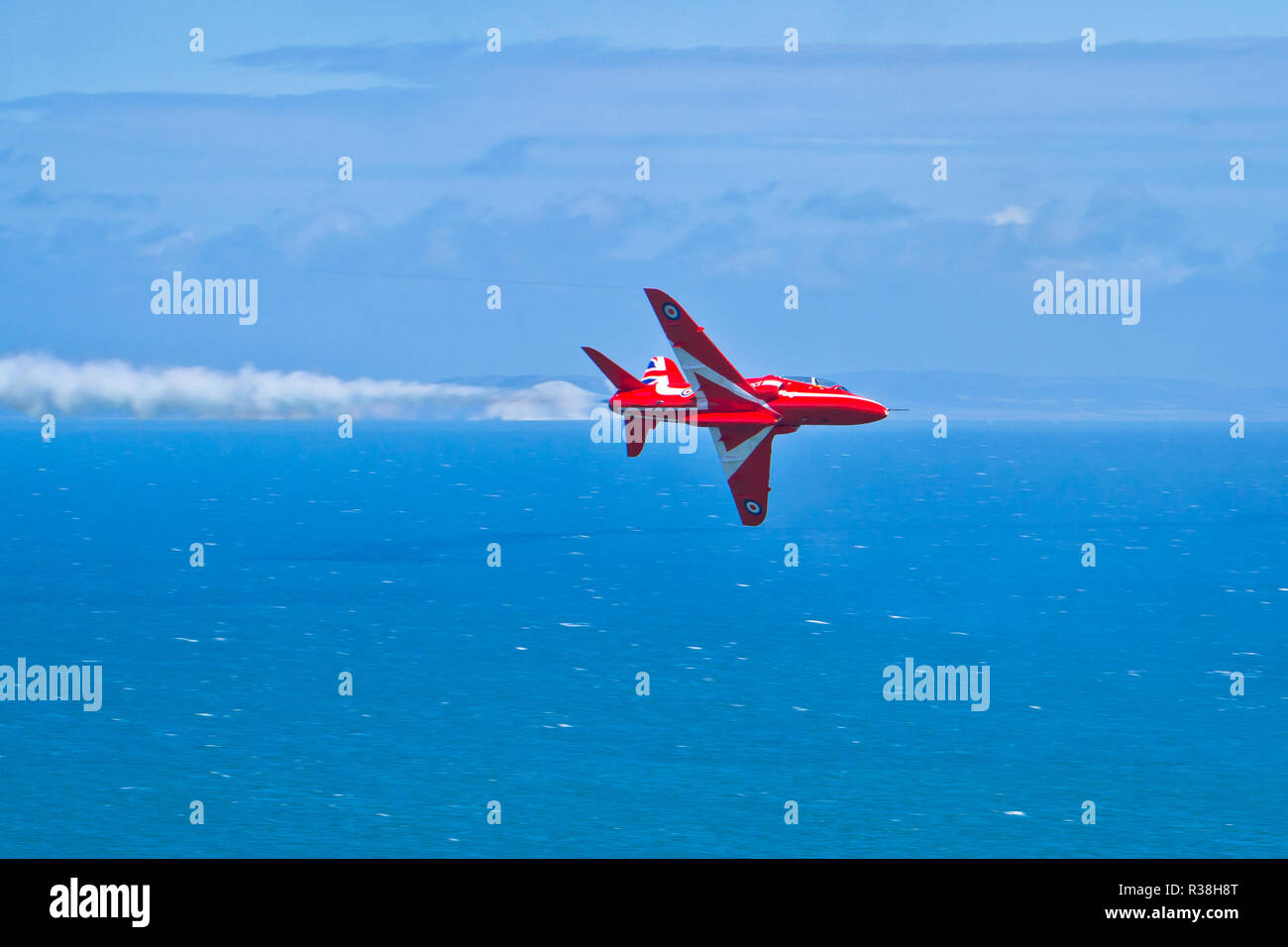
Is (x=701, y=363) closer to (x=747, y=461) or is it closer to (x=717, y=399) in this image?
(x=717, y=399)

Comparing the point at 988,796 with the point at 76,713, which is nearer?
the point at 988,796

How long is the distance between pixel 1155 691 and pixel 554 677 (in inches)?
3393

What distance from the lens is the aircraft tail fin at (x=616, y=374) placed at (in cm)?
6975

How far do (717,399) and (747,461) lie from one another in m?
6.12

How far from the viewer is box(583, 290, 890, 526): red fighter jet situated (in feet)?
228

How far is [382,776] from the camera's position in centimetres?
15050

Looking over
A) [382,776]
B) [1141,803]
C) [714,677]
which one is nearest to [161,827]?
[382,776]

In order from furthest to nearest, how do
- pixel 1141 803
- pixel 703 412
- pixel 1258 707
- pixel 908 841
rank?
pixel 1258 707
pixel 1141 803
pixel 908 841
pixel 703 412

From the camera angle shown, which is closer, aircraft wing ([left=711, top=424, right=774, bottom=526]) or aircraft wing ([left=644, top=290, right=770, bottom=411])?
aircraft wing ([left=644, top=290, right=770, bottom=411])

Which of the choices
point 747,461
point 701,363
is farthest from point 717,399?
point 747,461

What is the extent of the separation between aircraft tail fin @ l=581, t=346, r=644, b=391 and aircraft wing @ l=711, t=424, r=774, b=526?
5224 mm

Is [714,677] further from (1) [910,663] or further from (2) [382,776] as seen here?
(2) [382,776]

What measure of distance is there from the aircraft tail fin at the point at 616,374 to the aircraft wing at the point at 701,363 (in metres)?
3.51
